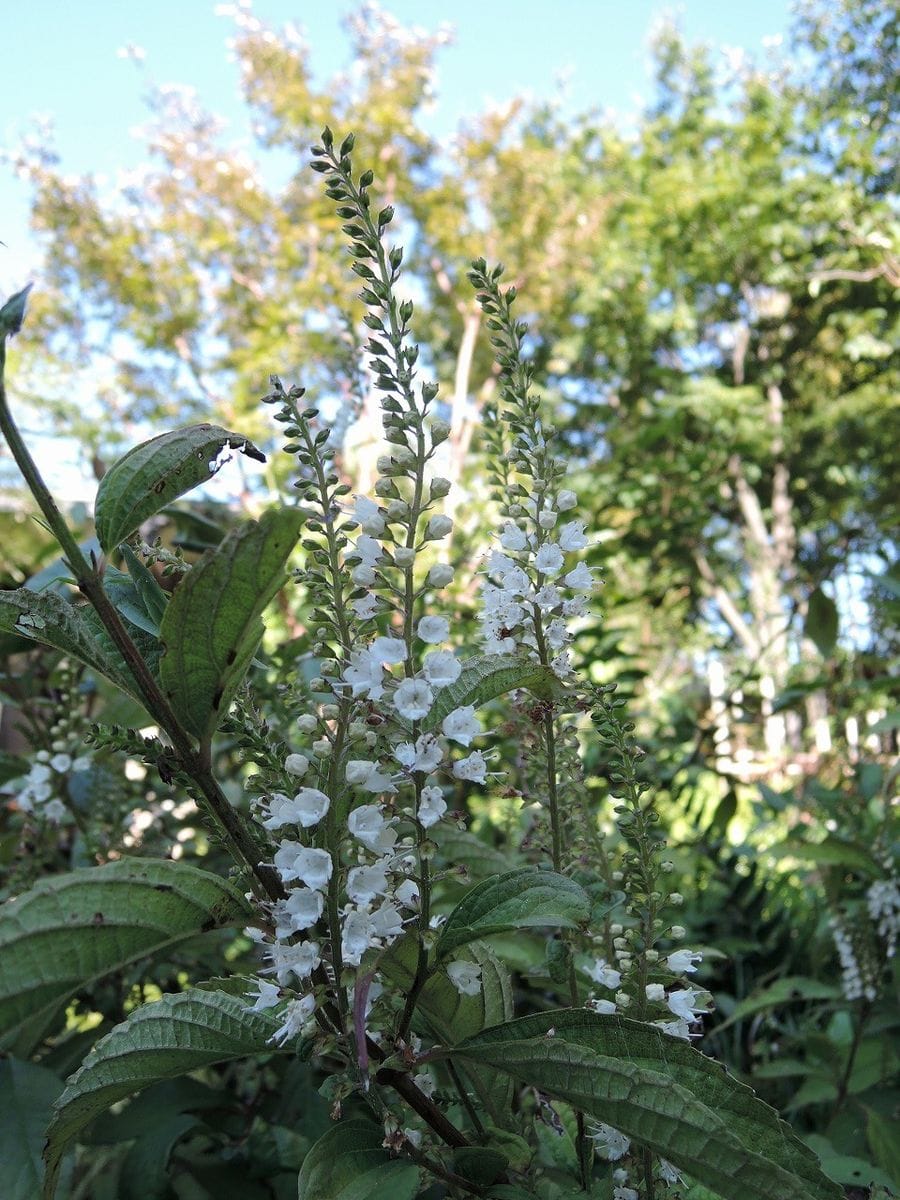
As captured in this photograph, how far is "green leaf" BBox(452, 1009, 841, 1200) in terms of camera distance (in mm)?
533

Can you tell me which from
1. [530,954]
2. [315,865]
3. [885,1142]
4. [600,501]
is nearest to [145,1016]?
[315,865]

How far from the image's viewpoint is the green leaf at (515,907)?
0.64 m

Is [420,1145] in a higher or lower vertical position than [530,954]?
lower

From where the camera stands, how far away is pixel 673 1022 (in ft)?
2.49

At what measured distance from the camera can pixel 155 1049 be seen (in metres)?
0.64

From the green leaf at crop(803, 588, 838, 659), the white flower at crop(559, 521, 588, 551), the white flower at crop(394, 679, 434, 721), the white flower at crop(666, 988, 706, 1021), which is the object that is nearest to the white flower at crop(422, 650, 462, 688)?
the white flower at crop(394, 679, 434, 721)

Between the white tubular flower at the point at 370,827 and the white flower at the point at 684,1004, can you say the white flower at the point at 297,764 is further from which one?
the white flower at the point at 684,1004

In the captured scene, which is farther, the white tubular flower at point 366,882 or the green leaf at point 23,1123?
the green leaf at point 23,1123

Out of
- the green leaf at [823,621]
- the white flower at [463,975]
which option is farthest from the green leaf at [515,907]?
the green leaf at [823,621]

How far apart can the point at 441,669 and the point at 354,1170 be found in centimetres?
34

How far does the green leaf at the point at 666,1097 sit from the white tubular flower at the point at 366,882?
140 millimetres

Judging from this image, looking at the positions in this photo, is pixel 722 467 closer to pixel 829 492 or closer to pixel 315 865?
pixel 315 865

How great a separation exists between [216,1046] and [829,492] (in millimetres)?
16785

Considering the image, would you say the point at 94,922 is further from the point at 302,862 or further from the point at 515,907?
the point at 515,907
